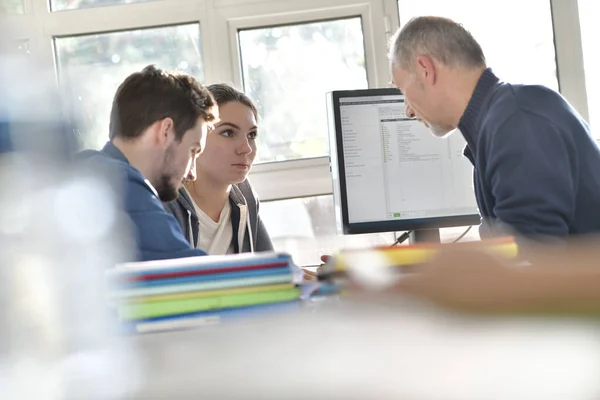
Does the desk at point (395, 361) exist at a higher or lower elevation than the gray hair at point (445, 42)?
lower

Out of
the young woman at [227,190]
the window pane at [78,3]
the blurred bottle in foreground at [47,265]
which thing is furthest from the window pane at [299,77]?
the blurred bottle in foreground at [47,265]

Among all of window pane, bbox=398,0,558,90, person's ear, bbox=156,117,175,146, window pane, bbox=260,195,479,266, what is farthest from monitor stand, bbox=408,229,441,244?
person's ear, bbox=156,117,175,146

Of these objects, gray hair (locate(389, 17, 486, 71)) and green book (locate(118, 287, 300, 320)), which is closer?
green book (locate(118, 287, 300, 320))

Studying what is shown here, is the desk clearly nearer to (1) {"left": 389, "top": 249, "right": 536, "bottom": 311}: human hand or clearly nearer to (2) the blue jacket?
(1) {"left": 389, "top": 249, "right": 536, "bottom": 311}: human hand

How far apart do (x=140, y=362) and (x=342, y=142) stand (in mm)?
1999

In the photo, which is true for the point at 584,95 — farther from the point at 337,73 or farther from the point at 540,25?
the point at 337,73

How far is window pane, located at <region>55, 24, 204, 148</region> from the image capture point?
115 inches

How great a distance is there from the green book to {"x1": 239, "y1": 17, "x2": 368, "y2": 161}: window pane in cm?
216

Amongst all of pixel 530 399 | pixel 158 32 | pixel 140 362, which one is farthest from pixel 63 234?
pixel 158 32

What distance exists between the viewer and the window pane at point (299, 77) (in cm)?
290

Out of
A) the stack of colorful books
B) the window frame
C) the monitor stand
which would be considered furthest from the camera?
the window frame

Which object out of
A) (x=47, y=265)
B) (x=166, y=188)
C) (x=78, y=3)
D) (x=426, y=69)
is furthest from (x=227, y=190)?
(x=47, y=265)

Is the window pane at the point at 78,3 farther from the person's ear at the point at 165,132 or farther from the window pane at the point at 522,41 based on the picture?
the person's ear at the point at 165,132

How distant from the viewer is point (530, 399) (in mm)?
325
